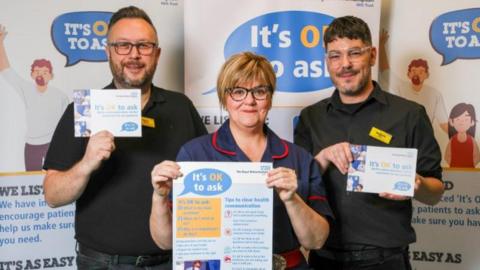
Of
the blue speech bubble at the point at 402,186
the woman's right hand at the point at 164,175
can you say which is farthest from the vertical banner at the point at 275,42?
the woman's right hand at the point at 164,175

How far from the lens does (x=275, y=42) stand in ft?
9.27

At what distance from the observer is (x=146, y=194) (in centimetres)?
206

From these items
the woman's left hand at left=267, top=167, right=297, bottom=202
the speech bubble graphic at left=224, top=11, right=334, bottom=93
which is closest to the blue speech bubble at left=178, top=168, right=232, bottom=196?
the woman's left hand at left=267, top=167, right=297, bottom=202

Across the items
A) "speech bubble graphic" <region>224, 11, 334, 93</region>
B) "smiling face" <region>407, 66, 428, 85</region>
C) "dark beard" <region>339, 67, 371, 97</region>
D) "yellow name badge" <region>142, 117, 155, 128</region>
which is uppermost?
"speech bubble graphic" <region>224, 11, 334, 93</region>

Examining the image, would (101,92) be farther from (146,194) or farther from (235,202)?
(235,202)

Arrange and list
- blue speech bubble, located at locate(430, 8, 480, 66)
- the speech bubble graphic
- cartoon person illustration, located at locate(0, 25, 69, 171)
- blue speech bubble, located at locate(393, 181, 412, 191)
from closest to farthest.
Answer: blue speech bubble, located at locate(393, 181, 412, 191)
cartoon person illustration, located at locate(0, 25, 69, 171)
the speech bubble graphic
blue speech bubble, located at locate(430, 8, 480, 66)

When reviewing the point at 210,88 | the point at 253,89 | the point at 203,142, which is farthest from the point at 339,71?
the point at 210,88

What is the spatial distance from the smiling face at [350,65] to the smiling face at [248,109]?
0.55 metres

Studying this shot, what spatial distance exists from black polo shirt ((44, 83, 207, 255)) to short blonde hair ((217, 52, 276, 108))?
1.89 ft

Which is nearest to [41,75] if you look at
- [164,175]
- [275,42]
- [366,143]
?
[275,42]

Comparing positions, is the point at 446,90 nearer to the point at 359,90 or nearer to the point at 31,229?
the point at 359,90

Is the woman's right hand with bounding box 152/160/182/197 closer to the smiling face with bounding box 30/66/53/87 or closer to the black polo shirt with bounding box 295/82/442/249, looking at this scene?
the black polo shirt with bounding box 295/82/442/249

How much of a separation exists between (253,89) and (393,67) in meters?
1.78

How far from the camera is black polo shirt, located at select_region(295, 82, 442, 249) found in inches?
81.6
